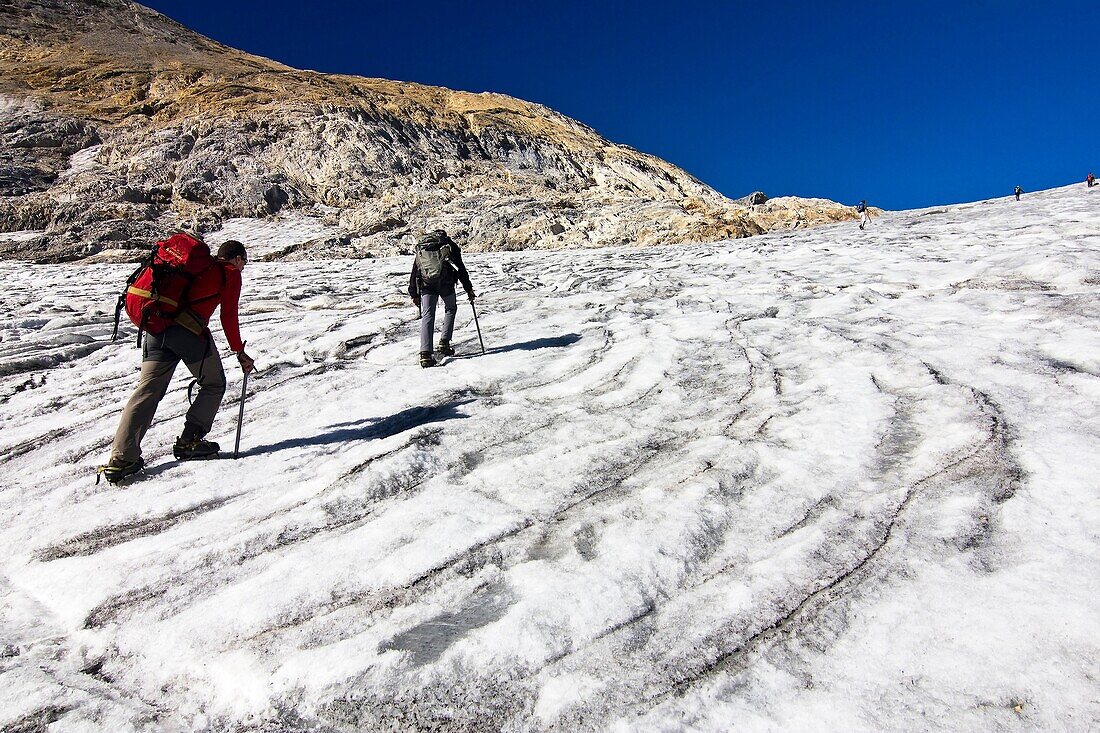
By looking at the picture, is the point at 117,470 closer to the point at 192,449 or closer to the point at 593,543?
the point at 192,449

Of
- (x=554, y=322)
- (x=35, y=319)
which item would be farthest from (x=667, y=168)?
(x=35, y=319)

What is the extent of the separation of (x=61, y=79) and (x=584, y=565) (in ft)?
136

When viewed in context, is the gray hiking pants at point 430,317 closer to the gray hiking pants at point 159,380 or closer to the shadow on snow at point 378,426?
the shadow on snow at point 378,426

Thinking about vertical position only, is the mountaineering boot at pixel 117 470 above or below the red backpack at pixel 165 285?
below

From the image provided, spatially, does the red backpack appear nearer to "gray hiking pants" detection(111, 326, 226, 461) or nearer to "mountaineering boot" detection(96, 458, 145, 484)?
"gray hiking pants" detection(111, 326, 226, 461)

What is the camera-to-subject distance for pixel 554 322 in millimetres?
8484

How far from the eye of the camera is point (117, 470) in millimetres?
4047

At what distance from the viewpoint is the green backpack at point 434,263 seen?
6.96 metres

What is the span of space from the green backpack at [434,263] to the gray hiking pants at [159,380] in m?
2.88

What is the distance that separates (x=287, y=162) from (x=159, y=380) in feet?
90.8

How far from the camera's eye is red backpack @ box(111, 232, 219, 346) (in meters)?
4.06

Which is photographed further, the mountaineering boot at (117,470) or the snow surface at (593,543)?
the mountaineering boot at (117,470)

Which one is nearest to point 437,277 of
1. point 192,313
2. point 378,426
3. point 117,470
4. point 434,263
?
point 434,263

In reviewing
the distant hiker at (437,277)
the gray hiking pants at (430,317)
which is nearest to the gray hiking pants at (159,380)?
the gray hiking pants at (430,317)
